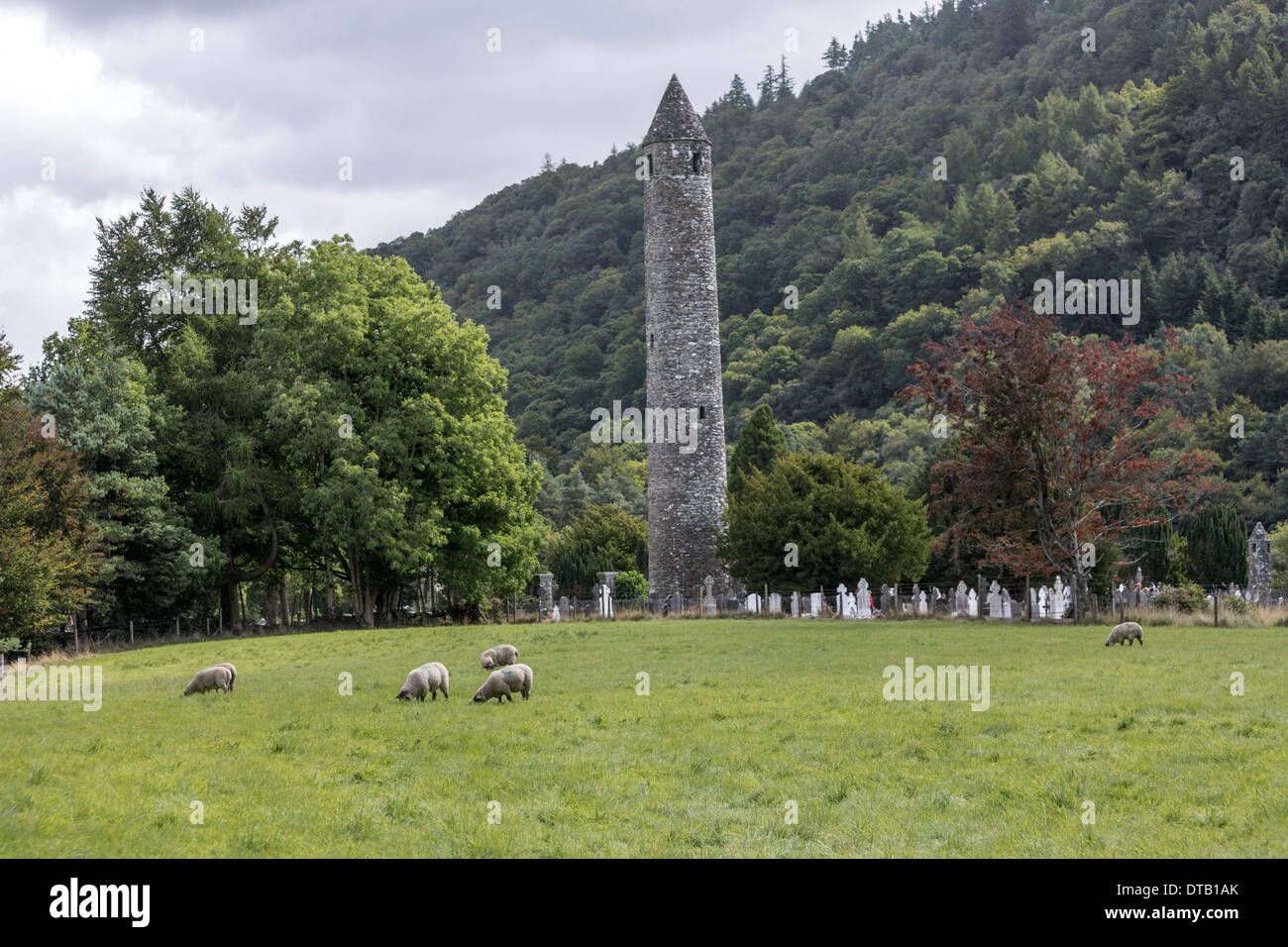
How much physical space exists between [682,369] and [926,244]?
244ft

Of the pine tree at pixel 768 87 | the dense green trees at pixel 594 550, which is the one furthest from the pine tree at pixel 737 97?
the dense green trees at pixel 594 550

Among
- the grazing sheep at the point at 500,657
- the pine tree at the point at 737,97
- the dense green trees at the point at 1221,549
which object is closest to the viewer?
the grazing sheep at the point at 500,657

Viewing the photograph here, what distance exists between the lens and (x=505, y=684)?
17.3 m

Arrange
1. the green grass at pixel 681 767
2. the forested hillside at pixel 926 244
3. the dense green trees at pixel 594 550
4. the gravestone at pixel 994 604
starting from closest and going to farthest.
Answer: the green grass at pixel 681 767
the gravestone at pixel 994 604
the dense green trees at pixel 594 550
the forested hillside at pixel 926 244

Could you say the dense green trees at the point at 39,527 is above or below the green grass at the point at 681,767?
above

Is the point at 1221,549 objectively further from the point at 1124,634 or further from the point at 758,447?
the point at 1124,634

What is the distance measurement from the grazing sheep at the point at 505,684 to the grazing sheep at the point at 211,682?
5376mm

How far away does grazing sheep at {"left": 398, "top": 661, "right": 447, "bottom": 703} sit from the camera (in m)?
17.5

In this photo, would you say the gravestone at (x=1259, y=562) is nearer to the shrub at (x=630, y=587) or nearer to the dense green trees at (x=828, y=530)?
the dense green trees at (x=828, y=530)

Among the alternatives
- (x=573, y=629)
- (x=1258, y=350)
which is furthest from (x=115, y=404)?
(x=1258, y=350)

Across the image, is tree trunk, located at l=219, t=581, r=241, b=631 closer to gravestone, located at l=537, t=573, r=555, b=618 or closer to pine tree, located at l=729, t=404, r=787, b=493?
gravestone, located at l=537, t=573, r=555, b=618

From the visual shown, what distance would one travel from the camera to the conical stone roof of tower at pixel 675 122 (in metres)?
53.0

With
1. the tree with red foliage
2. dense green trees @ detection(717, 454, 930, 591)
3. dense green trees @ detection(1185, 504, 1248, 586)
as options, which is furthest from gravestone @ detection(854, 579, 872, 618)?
dense green trees @ detection(1185, 504, 1248, 586)

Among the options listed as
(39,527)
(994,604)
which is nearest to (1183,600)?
(994,604)
